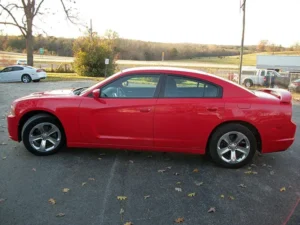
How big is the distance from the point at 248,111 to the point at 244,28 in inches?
593

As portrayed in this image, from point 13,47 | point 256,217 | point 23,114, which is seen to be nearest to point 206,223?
point 256,217

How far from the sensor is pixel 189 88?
Answer: 15.0ft

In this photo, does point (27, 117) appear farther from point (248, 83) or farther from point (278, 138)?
point (248, 83)

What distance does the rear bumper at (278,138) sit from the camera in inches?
176

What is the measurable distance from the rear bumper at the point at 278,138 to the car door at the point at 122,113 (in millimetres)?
1819

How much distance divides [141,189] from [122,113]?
51.3 inches

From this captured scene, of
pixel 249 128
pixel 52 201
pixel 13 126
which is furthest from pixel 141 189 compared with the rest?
pixel 13 126

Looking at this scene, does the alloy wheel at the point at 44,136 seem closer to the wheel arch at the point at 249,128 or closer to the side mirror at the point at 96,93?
the side mirror at the point at 96,93

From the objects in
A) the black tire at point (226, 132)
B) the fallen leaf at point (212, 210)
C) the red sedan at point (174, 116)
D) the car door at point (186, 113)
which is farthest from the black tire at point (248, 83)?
the fallen leaf at point (212, 210)

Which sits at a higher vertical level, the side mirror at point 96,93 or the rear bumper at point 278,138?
the side mirror at point 96,93

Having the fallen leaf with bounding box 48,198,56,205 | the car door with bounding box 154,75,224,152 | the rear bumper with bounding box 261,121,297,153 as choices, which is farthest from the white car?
the rear bumper with bounding box 261,121,297,153

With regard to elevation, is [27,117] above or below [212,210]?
above

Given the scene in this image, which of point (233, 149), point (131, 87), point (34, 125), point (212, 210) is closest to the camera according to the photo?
point (212, 210)

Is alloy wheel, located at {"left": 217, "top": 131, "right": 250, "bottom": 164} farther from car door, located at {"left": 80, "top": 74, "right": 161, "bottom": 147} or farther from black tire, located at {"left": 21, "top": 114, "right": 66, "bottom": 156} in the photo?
black tire, located at {"left": 21, "top": 114, "right": 66, "bottom": 156}
